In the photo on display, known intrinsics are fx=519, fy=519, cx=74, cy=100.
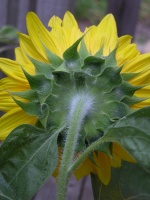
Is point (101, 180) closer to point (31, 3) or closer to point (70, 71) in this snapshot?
point (70, 71)

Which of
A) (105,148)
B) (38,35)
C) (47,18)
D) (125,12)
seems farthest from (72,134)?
(125,12)

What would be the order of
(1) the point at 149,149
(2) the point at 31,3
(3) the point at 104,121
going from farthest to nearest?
(2) the point at 31,3
(3) the point at 104,121
(1) the point at 149,149

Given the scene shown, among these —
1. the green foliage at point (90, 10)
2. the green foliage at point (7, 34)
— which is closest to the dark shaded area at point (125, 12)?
the green foliage at point (7, 34)

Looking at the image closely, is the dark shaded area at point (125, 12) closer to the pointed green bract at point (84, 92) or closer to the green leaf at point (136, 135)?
the pointed green bract at point (84, 92)

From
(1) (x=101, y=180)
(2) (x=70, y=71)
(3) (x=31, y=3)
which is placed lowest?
(1) (x=101, y=180)

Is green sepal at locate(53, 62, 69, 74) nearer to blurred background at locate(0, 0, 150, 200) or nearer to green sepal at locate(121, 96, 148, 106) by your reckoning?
green sepal at locate(121, 96, 148, 106)

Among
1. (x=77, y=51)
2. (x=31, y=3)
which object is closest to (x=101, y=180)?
(x=77, y=51)

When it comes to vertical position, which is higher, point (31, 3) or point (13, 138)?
point (31, 3)
